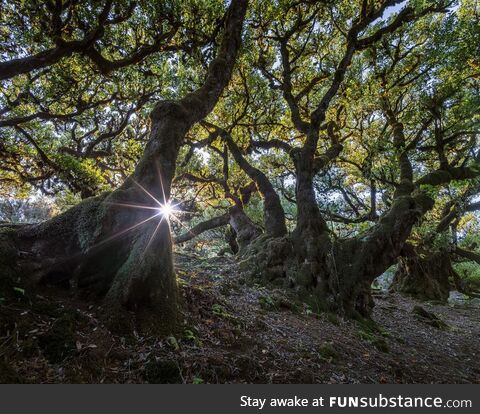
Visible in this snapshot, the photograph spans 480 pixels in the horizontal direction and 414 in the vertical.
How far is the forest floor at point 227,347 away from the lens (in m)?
3.01

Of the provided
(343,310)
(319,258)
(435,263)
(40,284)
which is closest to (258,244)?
(319,258)

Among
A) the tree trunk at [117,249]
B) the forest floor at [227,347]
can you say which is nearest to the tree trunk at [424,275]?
the forest floor at [227,347]

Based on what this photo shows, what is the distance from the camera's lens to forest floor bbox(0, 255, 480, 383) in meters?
3.01

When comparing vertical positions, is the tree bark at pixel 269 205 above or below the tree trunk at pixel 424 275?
above

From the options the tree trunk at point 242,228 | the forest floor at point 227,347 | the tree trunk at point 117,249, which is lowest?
the forest floor at point 227,347

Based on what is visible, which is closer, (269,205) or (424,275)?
(269,205)

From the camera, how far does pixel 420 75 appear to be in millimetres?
10867

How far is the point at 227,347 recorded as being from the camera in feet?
14.2

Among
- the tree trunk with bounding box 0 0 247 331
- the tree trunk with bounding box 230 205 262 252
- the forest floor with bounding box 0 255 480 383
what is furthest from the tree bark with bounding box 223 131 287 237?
the tree trunk with bounding box 0 0 247 331

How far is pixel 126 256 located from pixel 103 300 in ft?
2.43

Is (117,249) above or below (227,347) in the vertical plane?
above

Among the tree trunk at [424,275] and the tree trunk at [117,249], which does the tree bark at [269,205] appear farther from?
the tree trunk at [424,275]

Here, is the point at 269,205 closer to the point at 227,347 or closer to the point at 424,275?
the point at 227,347

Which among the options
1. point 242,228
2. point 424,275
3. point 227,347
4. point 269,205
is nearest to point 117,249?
point 227,347
